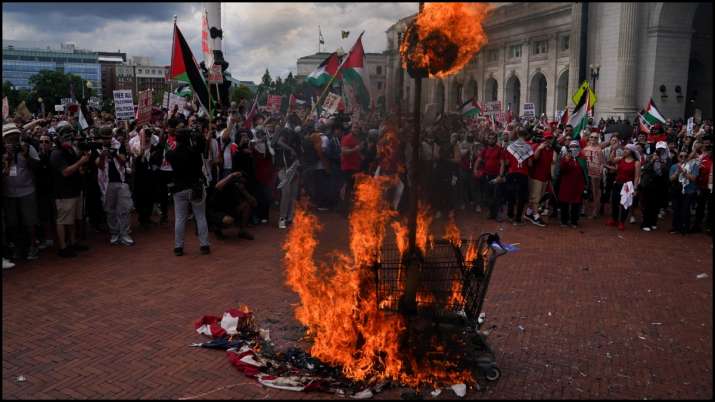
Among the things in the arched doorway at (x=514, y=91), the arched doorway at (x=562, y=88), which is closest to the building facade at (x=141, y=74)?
the arched doorway at (x=514, y=91)

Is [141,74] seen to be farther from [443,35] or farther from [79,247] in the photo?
[443,35]

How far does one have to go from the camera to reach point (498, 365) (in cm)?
491

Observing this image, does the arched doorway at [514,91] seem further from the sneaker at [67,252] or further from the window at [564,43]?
the sneaker at [67,252]

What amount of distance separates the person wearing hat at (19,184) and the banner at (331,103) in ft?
20.6

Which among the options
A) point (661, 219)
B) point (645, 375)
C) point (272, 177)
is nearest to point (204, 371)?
point (645, 375)

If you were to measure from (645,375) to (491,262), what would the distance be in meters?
1.74

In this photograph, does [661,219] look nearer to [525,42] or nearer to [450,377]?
[450,377]

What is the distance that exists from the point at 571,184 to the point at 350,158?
455 centimetres

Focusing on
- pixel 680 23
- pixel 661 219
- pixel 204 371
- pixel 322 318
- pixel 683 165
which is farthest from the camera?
pixel 680 23

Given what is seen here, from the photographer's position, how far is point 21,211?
8.08 metres

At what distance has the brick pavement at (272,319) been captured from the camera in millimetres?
4512

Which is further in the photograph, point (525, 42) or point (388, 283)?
point (525, 42)

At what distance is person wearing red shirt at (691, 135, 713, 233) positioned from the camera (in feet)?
34.8

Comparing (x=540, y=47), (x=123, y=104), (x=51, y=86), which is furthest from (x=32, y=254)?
(x=51, y=86)
